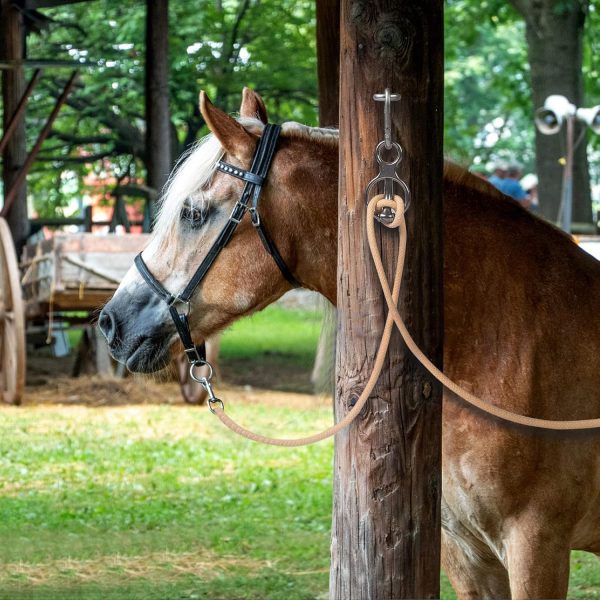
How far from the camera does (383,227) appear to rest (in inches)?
103

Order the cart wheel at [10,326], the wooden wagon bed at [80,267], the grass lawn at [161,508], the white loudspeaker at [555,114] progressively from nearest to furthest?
the grass lawn at [161,508] → the cart wheel at [10,326] → the wooden wagon bed at [80,267] → the white loudspeaker at [555,114]

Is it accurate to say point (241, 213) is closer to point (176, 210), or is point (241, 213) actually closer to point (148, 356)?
point (176, 210)

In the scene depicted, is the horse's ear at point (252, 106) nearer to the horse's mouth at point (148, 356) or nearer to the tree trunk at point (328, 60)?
the horse's mouth at point (148, 356)

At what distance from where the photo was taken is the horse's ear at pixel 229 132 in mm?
2949

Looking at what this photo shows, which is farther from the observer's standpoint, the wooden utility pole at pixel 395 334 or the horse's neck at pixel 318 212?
the horse's neck at pixel 318 212

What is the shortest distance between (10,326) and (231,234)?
7075mm

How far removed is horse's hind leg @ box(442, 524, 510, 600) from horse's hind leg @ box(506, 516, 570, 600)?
0.29 m

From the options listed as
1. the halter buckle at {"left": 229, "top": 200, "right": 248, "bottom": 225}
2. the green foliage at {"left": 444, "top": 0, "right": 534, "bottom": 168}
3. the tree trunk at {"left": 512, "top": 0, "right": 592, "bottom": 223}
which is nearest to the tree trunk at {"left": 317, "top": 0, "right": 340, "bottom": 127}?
the halter buckle at {"left": 229, "top": 200, "right": 248, "bottom": 225}

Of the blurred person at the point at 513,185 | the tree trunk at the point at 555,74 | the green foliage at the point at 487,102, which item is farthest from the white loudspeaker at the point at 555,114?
the green foliage at the point at 487,102

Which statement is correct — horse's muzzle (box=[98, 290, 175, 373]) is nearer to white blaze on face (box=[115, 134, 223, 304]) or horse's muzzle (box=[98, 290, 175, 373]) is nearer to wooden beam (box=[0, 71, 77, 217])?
white blaze on face (box=[115, 134, 223, 304])

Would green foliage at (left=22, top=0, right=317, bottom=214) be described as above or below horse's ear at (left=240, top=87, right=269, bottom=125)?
above

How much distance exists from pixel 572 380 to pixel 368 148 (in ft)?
3.15

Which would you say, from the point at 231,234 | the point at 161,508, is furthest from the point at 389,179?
the point at 161,508

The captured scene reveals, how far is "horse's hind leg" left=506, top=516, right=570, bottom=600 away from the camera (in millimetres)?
2963
